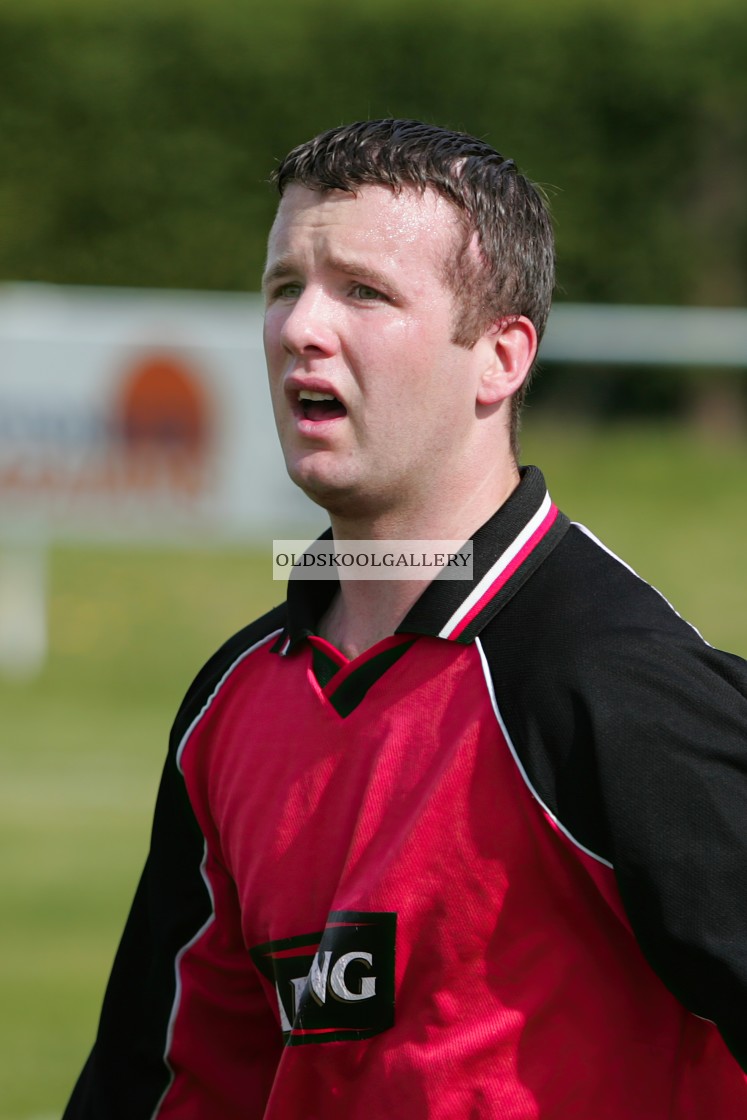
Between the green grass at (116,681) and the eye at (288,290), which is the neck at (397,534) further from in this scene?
the green grass at (116,681)

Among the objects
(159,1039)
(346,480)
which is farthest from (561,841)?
(159,1039)

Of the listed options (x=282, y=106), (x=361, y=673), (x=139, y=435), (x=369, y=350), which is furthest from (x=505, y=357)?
(x=282, y=106)

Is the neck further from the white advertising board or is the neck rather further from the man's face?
the white advertising board

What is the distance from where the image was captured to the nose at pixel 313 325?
1.92 metres

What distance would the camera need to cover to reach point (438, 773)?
1812 millimetres

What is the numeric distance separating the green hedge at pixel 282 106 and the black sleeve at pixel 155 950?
500 inches

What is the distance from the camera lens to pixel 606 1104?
1.79 metres

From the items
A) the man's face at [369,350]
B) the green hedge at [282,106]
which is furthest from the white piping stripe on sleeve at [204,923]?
Result: the green hedge at [282,106]

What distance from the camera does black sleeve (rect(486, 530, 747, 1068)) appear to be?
65.5 inches

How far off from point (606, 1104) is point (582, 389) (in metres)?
13.7

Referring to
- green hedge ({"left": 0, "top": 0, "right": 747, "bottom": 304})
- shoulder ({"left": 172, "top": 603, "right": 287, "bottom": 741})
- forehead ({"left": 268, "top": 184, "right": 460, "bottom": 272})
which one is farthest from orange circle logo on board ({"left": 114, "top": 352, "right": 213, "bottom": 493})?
forehead ({"left": 268, "top": 184, "right": 460, "bottom": 272})

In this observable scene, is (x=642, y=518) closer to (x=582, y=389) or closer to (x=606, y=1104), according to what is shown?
(x=582, y=389)

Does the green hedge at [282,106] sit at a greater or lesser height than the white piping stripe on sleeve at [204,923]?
greater

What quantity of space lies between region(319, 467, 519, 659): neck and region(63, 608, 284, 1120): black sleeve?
22cm
